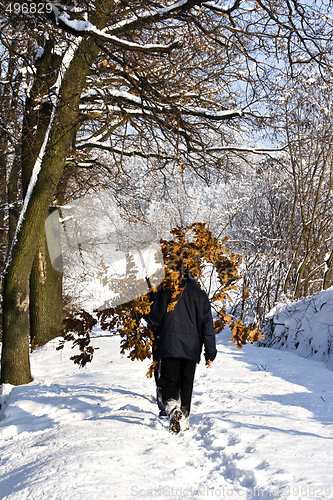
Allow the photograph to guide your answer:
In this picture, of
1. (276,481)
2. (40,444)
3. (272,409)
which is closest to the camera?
(276,481)

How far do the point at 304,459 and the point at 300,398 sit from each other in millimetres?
1896

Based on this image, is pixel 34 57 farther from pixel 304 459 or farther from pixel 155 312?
pixel 304 459

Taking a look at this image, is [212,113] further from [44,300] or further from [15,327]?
[44,300]

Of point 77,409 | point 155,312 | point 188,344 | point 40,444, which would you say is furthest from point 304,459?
point 77,409

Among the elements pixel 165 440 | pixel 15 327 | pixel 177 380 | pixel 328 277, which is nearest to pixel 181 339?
pixel 177 380

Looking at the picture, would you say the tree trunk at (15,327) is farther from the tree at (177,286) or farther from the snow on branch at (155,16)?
the snow on branch at (155,16)

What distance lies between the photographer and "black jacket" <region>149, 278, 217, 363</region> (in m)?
3.39

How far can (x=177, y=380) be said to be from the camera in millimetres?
3506

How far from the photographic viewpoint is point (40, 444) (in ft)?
10.1

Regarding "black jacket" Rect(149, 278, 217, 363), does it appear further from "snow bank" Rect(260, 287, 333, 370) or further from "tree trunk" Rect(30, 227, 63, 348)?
"tree trunk" Rect(30, 227, 63, 348)

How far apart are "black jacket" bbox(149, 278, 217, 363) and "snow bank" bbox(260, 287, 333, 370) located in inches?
136

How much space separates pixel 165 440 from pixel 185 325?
103 centimetres

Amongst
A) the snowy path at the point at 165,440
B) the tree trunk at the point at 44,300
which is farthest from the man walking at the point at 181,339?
the tree trunk at the point at 44,300

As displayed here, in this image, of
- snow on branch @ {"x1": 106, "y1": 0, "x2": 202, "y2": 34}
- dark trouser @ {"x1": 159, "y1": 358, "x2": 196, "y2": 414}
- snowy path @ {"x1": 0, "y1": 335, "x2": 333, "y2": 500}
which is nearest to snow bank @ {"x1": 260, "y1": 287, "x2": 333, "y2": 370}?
snowy path @ {"x1": 0, "y1": 335, "x2": 333, "y2": 500}
